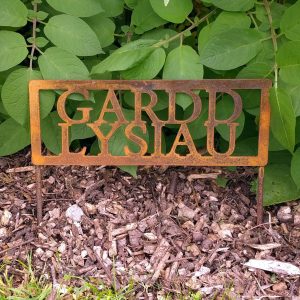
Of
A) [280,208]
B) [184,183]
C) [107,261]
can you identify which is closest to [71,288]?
[107,261]

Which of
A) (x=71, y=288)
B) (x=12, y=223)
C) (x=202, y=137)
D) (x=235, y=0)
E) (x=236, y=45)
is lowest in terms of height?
(x=71, y=288)

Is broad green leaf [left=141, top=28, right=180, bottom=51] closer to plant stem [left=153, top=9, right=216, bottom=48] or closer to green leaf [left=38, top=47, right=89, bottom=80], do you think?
plant stem [left=153, top=9, right=216, bottom=48]

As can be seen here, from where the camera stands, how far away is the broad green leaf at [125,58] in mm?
1589

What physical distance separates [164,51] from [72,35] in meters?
0.23

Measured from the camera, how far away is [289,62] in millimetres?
1542

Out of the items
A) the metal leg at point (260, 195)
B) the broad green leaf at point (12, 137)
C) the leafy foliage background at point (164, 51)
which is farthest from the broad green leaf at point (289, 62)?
the broad green leaf at point (12, 137)

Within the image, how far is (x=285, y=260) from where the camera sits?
1.63 metres

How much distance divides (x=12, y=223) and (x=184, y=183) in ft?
1.56

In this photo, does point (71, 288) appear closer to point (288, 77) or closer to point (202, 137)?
point (202, 137)

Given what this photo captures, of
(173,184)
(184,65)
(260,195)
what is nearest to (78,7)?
(184,65)

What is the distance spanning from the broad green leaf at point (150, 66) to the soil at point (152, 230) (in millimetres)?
362

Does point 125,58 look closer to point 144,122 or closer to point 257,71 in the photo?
point 144,122

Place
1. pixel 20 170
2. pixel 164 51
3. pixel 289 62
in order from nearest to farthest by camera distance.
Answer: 1. pixel 289 62
2. pixel 164 51
3. pixel 20 170

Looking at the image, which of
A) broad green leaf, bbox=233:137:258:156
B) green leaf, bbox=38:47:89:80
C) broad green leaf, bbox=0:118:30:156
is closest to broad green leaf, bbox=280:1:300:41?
broad green leaf, bbox=233:137:258:156
